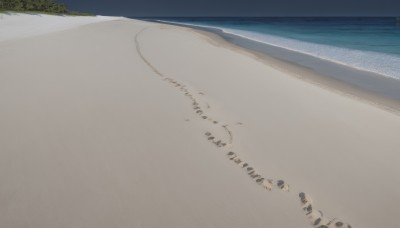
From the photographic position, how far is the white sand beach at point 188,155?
285 centimetres

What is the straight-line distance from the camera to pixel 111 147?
13.1 feet

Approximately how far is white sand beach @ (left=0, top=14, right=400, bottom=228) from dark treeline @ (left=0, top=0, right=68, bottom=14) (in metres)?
26.7

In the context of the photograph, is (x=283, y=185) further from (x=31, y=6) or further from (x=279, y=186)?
(x=31, y=6)

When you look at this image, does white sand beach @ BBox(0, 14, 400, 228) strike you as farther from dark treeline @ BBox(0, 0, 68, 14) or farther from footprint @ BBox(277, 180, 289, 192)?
dark treeline @ BBox(0, 0, 68, 14)

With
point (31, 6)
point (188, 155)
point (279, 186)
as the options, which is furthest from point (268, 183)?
point (31, 6)

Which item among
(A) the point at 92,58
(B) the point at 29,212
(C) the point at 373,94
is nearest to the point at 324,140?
(B) the point at 29,212

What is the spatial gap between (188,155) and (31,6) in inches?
1621

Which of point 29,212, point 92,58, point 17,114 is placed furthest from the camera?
point 92,58

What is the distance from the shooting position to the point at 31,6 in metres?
38.1

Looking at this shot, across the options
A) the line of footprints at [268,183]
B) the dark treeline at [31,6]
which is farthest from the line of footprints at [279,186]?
the dark treeline at [31,6]

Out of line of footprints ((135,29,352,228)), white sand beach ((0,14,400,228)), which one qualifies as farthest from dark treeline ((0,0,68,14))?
line of footprints ((135,29,352,228))

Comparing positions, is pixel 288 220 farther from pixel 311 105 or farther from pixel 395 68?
pixel 395 68

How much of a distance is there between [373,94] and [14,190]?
7.35 meters

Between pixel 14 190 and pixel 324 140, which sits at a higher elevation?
pixel 324 140
